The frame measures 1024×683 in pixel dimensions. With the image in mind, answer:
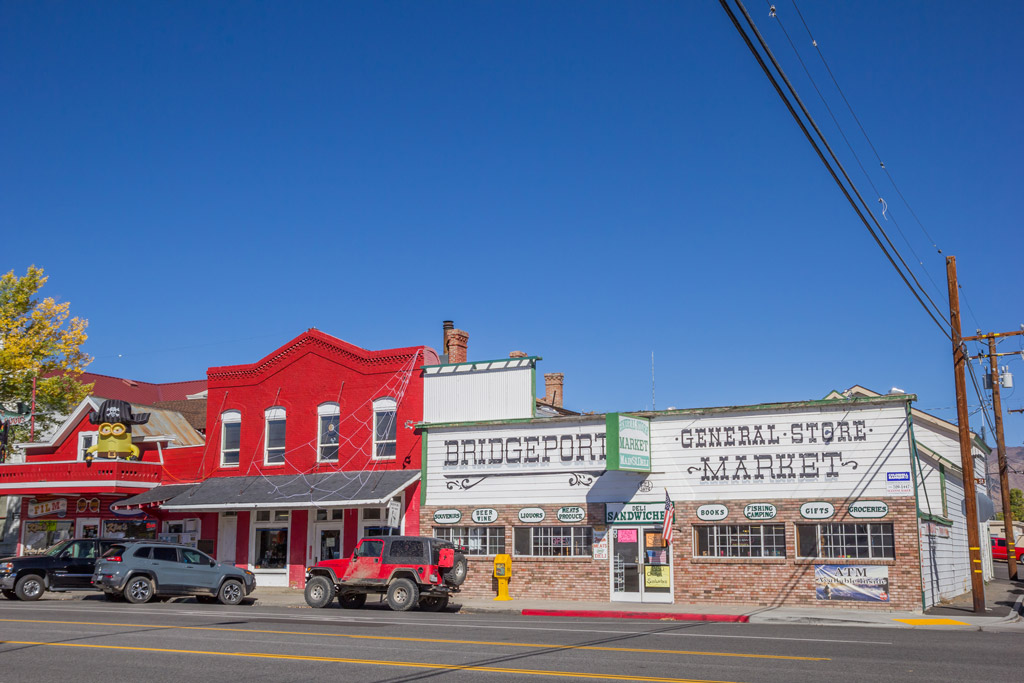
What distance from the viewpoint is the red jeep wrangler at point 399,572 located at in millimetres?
23516

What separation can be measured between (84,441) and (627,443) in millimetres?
23743

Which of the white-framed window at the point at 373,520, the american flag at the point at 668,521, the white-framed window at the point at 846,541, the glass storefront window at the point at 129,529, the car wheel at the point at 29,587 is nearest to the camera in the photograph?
the white-framed window at the point at 846,541

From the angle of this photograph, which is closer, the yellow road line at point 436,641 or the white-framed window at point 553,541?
the yellow road line at point 436,641

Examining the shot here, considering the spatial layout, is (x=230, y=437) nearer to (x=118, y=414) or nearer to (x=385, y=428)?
(x=118, y=414)

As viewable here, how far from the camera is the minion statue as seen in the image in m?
35.2

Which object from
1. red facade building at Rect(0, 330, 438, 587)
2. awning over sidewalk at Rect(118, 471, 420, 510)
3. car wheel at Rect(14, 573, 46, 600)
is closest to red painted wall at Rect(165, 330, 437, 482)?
red facade building at Rect(0, 330, 438, 587)

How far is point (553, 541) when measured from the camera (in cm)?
2792

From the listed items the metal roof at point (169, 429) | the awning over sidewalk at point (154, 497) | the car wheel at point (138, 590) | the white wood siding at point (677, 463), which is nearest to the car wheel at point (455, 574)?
the white wood siding at point (677, 463)

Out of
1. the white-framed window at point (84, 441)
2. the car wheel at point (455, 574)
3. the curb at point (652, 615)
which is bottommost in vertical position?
the curb at point (652, 615)

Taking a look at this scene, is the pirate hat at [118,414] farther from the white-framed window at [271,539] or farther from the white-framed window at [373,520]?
the white-framed window at [373,520]

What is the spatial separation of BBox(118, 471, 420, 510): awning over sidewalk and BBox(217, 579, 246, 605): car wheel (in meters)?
4.34

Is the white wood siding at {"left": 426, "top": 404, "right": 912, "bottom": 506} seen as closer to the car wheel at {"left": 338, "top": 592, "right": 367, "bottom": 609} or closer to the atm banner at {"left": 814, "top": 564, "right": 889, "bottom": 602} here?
the atm banner at {"left": 814, "top": 564, "right": 889, "bottom": 602}

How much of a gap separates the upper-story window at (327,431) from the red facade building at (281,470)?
0.15 feet

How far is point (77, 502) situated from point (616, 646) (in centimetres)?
Result: 2783
